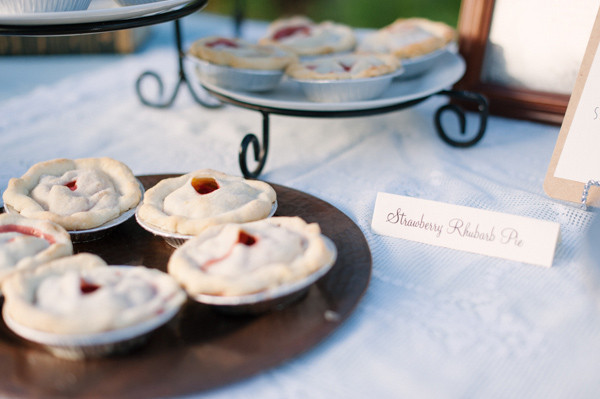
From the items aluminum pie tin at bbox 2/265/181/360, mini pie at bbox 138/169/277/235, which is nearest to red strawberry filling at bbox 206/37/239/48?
mini pie at bbox 138/169/277/235

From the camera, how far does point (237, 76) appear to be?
123cm

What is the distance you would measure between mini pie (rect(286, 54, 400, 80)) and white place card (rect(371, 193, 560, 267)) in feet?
1.21

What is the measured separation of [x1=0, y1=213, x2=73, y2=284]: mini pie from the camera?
2.27 ft

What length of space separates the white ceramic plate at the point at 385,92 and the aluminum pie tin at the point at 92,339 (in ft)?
1.97

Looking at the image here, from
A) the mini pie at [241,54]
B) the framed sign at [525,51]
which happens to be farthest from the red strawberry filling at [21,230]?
the framed sign at [525,51]

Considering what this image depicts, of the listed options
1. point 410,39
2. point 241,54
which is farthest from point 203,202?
point 410,39

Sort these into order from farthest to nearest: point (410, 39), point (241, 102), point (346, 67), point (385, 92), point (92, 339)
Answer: point (410, 39)
point (385, 92)
point (346, 67)
point (241, 102)
point (92, 339)

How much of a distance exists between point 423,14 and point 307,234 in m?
3.21

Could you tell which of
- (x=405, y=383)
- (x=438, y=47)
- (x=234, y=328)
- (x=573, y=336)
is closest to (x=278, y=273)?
(x=234, y=328)

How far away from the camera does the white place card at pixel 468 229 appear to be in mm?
830

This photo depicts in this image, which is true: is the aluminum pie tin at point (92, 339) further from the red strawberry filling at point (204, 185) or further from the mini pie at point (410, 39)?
the mini pie at point (410, 39)

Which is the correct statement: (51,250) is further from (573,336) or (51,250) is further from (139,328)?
(573,336)

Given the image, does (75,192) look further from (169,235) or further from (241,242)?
(241,242)

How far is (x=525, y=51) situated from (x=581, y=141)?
57 centimetres
